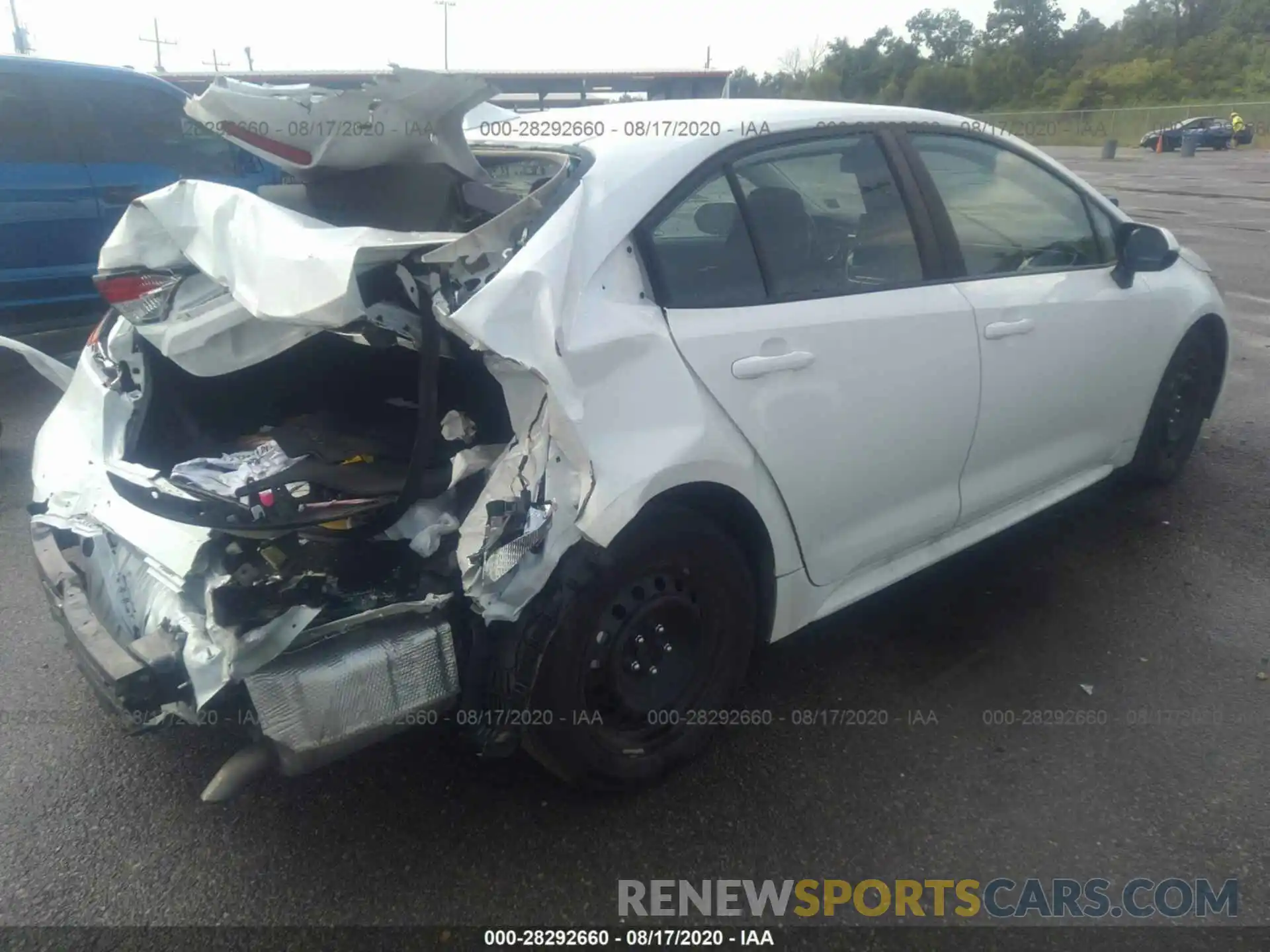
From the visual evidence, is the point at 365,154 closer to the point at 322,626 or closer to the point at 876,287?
the point at 322,626

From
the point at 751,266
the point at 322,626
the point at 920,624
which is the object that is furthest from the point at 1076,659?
the point at 322,626

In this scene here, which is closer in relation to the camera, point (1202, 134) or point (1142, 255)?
point (1142, 255)

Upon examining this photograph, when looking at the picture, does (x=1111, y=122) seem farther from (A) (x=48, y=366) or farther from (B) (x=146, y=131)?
(A) (x=48, y=366)

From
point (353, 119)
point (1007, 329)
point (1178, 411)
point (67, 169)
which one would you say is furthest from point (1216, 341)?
point (67, 169)

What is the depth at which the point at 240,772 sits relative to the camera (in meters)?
2.04

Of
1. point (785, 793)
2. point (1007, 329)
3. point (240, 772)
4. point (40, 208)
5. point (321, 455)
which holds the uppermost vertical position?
point (1007, 329)

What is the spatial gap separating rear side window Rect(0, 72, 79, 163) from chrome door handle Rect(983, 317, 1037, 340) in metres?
5.91

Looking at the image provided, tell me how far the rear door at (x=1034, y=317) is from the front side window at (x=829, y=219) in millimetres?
179

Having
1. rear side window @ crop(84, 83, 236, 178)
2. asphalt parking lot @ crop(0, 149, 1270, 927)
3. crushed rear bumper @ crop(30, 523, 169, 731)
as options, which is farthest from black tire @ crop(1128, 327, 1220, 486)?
rear side window @ crop(84, 83, 236, 178)

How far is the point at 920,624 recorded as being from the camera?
3.36 meters

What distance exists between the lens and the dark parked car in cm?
3944

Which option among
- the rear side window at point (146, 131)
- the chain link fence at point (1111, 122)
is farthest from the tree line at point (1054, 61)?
the rear side window at point (146, 131)

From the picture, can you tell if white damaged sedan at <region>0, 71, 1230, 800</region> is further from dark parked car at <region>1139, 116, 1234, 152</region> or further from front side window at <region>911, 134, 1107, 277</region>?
dark parked car at <region>1139, 116, 1234, 152</region>

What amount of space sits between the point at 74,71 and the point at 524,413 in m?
5.90
